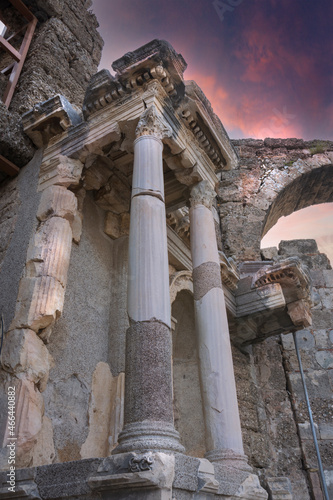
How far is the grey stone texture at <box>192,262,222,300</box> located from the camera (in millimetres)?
5238

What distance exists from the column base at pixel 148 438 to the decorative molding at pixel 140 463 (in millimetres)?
132

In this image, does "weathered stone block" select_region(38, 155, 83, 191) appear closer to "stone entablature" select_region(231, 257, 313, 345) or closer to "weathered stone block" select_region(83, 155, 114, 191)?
"weathered stone block" select_region(83, 155, 114, 191)

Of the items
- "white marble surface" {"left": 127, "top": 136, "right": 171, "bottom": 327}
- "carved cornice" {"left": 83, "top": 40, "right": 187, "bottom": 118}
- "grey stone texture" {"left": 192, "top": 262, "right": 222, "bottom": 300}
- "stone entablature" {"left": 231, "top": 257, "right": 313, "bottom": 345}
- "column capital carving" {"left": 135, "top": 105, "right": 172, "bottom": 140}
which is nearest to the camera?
"white marble surface" {"left": 127, "top": 136, "right": 171, "bottom": 327}

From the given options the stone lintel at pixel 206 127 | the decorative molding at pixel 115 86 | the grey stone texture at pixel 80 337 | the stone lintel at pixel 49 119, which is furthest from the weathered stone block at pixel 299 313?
the stone lintel at pixel 49 119

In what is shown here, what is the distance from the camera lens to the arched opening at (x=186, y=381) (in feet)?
21.9

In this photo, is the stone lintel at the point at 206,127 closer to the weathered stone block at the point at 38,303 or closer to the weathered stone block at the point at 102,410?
the weathered stone block at the point at 38,303

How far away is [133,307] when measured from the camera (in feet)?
12.5

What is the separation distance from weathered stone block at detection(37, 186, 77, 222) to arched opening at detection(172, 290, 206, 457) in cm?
262

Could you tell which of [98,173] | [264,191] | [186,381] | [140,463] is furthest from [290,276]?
[140,463]

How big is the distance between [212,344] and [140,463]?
2.29m

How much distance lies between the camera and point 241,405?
8.00 m

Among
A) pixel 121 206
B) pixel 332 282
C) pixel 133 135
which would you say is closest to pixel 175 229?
pixel 121 206

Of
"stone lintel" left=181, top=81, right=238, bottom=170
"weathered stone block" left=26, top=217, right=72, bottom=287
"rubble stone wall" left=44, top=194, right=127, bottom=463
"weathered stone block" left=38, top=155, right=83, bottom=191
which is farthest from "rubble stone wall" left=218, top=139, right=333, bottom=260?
"weathered stone block" left=26, top=217, right=72, bottom=287

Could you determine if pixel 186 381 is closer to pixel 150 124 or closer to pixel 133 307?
pixel 133 307
